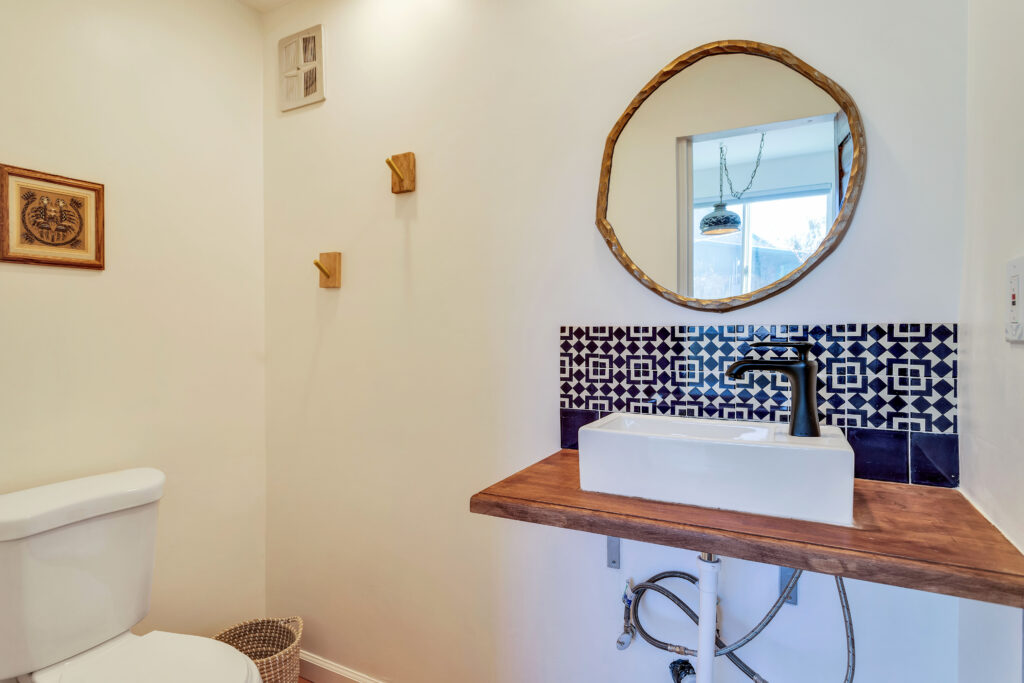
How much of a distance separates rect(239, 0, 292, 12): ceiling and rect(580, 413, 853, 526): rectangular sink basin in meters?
1.97

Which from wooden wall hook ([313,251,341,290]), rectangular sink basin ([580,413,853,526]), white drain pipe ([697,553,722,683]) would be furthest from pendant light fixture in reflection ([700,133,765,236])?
wooden wall hook ([313,251,341,290])

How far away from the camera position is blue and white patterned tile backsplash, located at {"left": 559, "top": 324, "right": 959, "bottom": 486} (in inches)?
42.5

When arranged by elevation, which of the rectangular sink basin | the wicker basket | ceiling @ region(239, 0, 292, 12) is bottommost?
the wicker basket

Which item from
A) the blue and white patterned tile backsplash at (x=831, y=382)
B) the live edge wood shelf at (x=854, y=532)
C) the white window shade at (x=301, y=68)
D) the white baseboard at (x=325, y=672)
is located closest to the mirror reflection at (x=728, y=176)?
the blue and white patterned tile backsplash at (x=831, y=382)

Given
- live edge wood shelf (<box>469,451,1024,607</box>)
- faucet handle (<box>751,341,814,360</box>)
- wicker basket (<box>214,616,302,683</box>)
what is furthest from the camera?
wicker basket (<box>214,616,302,683</box>)

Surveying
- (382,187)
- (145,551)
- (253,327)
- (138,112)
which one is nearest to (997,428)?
(382,187)

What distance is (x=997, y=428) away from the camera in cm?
87

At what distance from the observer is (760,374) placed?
3.95ft

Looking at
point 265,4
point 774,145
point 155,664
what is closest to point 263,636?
point 155,664

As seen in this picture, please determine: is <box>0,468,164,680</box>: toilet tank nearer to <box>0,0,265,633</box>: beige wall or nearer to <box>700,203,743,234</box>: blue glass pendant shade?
<box>0,0,265,633</box>: beige wall

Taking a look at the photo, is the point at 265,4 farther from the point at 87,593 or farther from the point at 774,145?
the point at 87,593

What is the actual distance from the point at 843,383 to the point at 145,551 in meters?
1.84

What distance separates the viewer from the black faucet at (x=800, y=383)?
1.03 meters

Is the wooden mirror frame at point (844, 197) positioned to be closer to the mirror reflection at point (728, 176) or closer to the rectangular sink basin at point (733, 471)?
the mirror reflection at point (728, 176)
